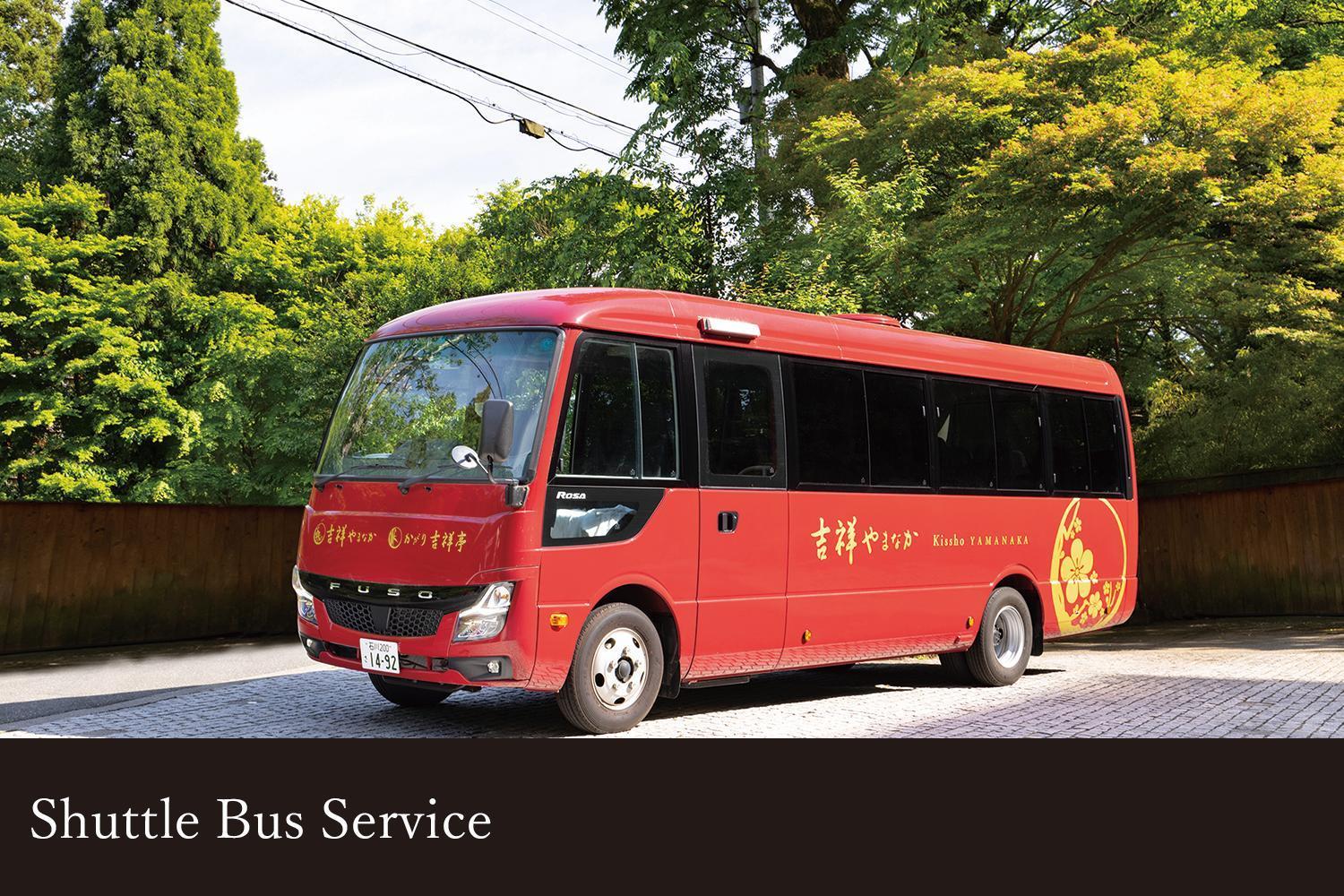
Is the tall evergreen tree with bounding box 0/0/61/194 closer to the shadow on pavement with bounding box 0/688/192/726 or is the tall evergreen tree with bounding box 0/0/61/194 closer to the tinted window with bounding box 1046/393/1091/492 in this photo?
the shadow on pavement with bounding box 0/688/192/726

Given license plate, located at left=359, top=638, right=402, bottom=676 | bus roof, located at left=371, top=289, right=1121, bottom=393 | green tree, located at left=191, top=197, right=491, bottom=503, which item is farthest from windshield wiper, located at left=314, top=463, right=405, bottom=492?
green tree, located at left=191, top=197, right=491, bottom=503

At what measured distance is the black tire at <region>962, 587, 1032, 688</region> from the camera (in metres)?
11.8

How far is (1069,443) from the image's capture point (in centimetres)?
1314

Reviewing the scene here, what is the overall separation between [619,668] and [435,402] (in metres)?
2.23

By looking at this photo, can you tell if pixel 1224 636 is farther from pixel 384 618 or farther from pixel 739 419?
pixel 384 618

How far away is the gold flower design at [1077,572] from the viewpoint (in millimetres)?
12914

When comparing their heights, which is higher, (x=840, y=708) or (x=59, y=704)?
(x=840, y=708)

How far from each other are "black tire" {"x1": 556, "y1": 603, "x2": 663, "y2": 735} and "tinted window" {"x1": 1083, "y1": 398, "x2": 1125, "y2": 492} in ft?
22.5

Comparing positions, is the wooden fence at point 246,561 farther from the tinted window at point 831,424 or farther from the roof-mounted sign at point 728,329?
the tinted window at point 831,424

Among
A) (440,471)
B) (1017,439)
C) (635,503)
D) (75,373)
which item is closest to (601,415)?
(635,503)

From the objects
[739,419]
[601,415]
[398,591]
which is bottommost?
[398,591]

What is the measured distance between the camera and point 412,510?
27.0ft

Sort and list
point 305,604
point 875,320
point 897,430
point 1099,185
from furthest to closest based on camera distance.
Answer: point 1099,185
point 875,320
point 897,430
point 305,604

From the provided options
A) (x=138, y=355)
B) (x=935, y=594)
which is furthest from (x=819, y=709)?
(x=138, y=355)
